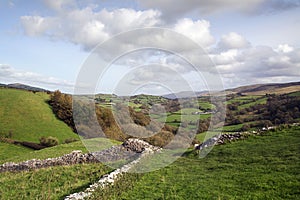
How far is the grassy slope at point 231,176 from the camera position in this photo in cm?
1136

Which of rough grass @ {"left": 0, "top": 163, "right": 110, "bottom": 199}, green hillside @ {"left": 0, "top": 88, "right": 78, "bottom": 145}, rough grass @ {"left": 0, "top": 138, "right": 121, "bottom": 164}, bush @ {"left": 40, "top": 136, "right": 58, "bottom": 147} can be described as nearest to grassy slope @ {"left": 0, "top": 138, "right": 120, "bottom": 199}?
rough grass @ {"left": 0, "top": 163, "right": 110, "bottom": 199}

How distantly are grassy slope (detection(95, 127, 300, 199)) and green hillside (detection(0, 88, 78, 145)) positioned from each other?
49727mm

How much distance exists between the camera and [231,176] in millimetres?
13711

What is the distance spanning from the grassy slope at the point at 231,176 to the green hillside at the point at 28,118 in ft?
163

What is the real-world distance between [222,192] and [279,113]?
224 ft

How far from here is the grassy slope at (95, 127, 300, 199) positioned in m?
11.4

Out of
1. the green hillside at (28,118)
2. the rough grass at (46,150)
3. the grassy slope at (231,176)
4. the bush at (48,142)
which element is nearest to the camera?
the grassy slope at (231,176)

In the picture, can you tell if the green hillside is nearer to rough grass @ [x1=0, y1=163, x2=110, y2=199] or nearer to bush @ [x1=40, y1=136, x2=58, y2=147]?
bush @ [x1=40, y1=136, x2=58, y2=147]

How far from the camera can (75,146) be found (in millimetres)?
34750

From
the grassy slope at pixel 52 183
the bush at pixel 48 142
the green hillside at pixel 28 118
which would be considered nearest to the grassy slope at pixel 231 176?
the grassy slope at pixel 52 183

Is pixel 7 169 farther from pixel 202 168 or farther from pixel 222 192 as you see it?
pixel 222 192

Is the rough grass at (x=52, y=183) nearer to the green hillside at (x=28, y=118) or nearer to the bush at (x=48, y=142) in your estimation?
the bush at (x=48, y=142)

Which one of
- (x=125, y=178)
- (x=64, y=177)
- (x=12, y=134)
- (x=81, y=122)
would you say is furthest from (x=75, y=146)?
(x=81, y=122)

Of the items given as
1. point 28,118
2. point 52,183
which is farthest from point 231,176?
point 28,118
